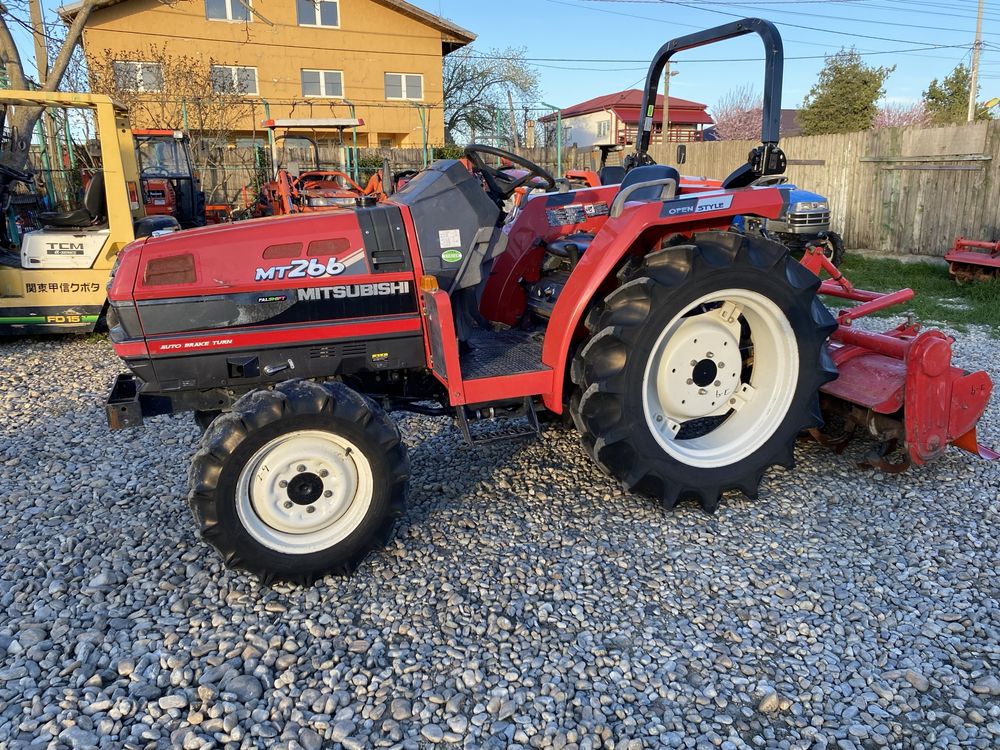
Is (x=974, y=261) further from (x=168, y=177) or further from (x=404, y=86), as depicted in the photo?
(x=404, y=86)

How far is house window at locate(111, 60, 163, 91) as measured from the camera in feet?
59.5

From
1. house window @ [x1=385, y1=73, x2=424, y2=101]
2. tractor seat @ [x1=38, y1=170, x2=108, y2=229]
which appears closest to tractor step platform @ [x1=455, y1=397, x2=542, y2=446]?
tractor seat @ [x1=38, y1=170, x2=108, y2=229]

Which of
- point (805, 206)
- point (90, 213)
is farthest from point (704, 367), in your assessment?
point (805, 206)

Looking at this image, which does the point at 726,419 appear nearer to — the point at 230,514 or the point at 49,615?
the point at 230,514

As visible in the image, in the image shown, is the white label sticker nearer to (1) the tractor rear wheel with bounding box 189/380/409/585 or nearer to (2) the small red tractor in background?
(1) the tractor rear wheel with bounding box 189/380/409/585

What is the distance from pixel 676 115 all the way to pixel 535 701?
39.6 metres

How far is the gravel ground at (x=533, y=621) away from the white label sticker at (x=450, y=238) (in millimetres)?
1264

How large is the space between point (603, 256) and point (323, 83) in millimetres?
21978

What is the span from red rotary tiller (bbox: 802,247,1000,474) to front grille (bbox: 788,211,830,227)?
24.8 feet

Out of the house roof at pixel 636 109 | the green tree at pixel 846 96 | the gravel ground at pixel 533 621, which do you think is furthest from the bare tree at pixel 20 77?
the house roof at pixel 636 109

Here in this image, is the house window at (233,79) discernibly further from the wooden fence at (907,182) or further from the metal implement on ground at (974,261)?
the metal implement on ground at (974,261)

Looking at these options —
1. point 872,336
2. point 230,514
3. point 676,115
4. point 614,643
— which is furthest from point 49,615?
point 676,115

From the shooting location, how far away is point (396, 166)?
16859 millimetres

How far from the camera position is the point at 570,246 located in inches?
157
